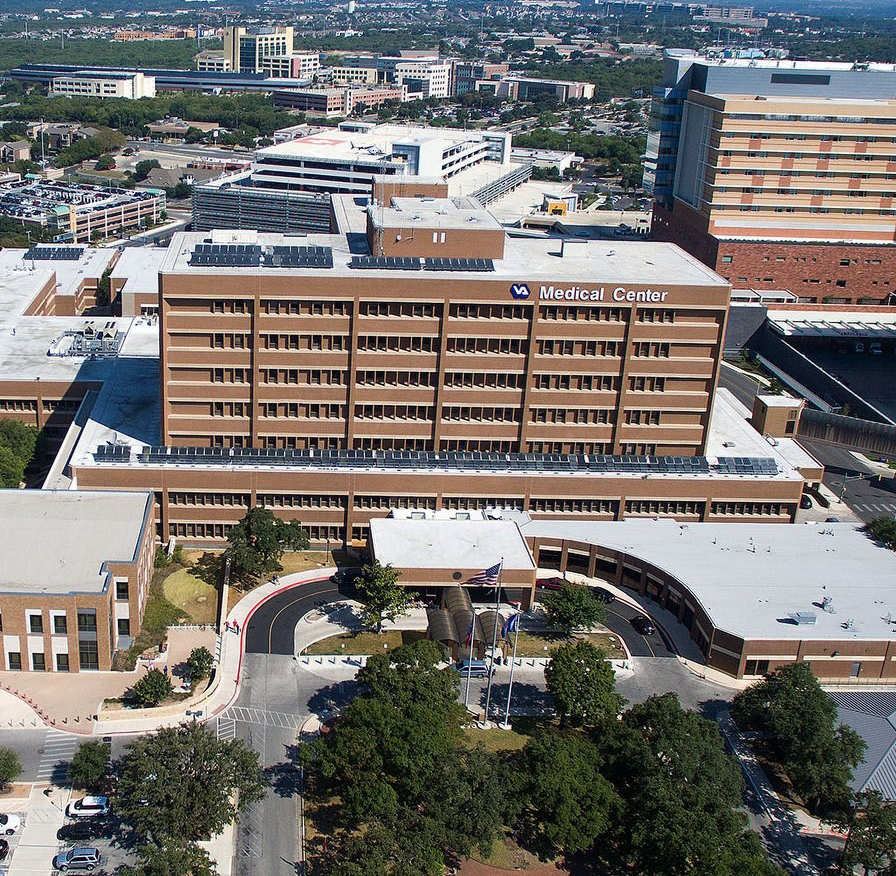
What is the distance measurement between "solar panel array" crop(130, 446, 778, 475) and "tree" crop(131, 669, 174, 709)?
3021 centimetres

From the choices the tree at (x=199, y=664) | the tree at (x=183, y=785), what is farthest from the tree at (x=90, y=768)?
the tree at (x=199, y=664)

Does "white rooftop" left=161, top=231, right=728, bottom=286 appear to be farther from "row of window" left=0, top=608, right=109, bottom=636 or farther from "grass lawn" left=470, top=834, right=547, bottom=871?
"grass lawn" left=470, top=834, right=547, bottom=871

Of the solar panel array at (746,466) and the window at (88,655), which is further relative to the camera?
the solar panel array at (746,466)

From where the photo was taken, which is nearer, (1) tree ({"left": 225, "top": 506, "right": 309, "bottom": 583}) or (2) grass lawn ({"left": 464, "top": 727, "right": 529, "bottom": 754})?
(2) grass lawn ({"left": 464, "top": 727, "right": 529, "bottom": 754})

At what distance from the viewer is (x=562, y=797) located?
244 feet

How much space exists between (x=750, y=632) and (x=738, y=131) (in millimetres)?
113599

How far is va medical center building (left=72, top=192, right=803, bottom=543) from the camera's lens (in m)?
110

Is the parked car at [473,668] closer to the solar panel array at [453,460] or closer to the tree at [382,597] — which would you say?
the tree at [382,597]

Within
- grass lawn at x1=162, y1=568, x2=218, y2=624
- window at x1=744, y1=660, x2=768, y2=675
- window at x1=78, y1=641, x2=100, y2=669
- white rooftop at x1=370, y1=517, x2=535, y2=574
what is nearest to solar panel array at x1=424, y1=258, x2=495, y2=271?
white rooftop at x1=370, y1=517, x2=535, y2=574

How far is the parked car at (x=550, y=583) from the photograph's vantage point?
109750 millimetres

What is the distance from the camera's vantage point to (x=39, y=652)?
90.1 m

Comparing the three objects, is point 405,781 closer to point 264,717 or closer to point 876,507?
point 264,717

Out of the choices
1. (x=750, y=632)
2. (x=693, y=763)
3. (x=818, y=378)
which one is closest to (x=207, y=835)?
(x=693, y=763)

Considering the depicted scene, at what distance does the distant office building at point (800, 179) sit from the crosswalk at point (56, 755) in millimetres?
140344
